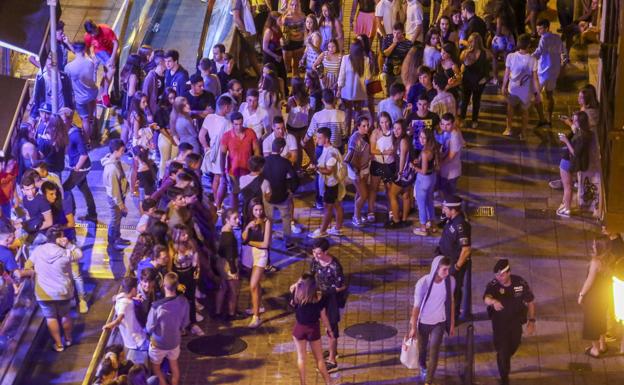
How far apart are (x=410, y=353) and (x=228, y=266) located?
241 centimetres

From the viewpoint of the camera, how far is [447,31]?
18562mm

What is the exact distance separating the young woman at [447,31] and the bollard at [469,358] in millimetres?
8031

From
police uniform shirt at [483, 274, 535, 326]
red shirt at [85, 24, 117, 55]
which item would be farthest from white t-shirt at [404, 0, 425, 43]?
police uniform shirt at [483, 274, 535, 326]

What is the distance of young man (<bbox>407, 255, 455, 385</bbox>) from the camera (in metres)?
11.2

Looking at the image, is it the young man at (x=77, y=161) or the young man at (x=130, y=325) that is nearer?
the young man at (x=130, y=325)

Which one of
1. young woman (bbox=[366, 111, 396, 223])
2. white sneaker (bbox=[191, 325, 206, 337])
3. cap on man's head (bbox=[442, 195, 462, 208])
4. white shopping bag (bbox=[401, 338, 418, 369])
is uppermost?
young woman (bbox=[366, 111, 396, 223])

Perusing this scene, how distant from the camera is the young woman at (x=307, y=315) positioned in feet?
36.4

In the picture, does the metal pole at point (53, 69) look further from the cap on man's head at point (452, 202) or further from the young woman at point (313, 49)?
the cap on man's head at point (452, 202)

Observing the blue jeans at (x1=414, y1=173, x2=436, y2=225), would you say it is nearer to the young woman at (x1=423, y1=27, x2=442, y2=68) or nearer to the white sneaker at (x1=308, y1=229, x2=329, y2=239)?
the white sneaker at (x1=308, y1=229, x2=329, y2=239)

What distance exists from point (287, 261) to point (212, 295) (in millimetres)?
1635

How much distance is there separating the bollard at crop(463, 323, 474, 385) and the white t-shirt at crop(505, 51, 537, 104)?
6.37 meters

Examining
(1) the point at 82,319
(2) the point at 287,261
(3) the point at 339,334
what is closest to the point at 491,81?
(2) the point at 287,261

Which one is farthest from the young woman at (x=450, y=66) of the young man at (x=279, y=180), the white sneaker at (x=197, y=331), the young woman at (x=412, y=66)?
the white sneaker at (x=197, y=331)

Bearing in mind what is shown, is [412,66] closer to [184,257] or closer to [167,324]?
[184,257]
